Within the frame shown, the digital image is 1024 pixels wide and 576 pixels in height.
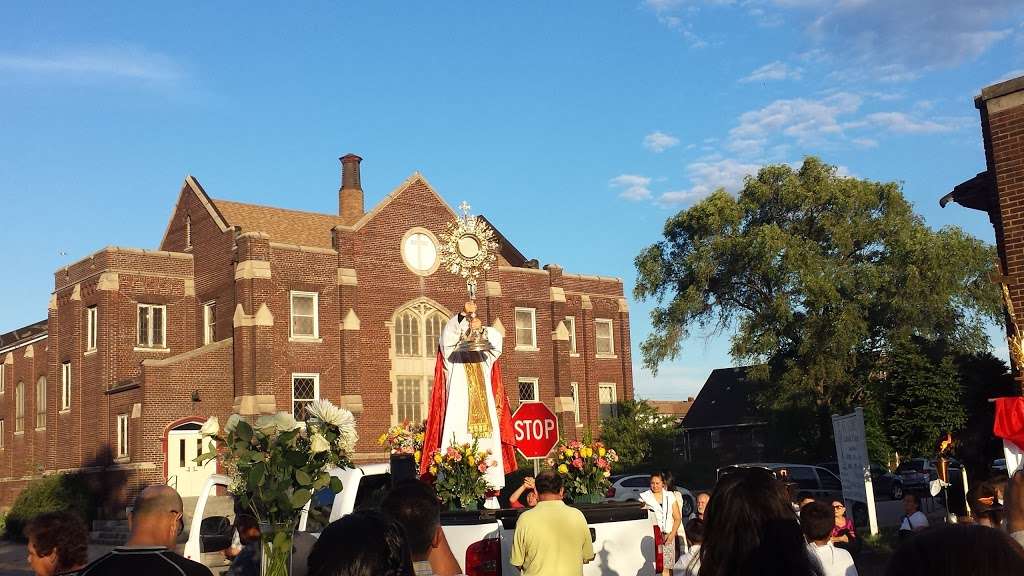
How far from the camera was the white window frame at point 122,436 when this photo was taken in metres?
33.4

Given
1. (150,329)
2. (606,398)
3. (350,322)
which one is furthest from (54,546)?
(606,398)

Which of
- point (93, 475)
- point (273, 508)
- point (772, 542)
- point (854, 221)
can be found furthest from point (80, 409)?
point (772, 542)

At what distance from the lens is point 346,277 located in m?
35.8

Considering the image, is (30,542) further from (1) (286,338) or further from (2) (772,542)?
(1) (286,338)

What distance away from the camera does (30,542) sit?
208 inches

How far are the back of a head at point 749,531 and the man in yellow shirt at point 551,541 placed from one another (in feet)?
11.6

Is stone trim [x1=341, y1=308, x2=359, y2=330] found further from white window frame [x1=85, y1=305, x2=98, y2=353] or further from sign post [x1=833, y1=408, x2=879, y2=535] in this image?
sign post [x1=833, y1=408, x2=879, y2=535]

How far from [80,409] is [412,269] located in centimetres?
1252

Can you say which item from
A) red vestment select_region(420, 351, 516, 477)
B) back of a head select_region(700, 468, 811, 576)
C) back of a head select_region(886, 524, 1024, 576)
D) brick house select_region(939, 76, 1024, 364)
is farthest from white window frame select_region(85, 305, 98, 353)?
back of a head select_region(886, 524, 1024, 576)

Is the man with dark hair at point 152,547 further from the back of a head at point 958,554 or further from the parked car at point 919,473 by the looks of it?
the parked car at point 919,473

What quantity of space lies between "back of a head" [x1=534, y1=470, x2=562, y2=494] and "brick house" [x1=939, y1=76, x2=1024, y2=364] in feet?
30.7

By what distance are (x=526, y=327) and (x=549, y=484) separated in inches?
1316

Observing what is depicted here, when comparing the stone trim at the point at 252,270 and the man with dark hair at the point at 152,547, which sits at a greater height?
the stone trim at the point at 252,270

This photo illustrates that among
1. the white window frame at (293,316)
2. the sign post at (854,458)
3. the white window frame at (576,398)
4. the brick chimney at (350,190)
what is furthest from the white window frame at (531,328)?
the sign post at (854,458)
